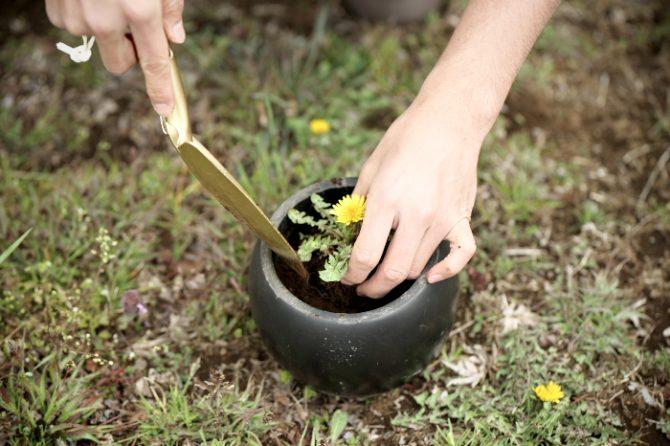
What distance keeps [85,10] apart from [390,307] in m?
1.03

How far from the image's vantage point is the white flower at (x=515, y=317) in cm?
211

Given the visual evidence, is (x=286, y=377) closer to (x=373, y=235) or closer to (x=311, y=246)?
(x=311, y=246)

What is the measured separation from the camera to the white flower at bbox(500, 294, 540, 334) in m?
2.11

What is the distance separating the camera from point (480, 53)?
1787 millimetres

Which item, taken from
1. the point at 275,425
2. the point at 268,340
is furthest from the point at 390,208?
the point at 275,425

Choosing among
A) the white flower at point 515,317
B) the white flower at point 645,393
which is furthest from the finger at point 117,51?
the white flower at point 645,393

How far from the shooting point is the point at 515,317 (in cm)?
213

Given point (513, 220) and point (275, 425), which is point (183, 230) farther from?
point (513, 220)

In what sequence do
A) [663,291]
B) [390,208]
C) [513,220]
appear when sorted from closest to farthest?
[390,208] → [663,291] → [513,220]

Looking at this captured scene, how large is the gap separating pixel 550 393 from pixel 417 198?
0.78 meters

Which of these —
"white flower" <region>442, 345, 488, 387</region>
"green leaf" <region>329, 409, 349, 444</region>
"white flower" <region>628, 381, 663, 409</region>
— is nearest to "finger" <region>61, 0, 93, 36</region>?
"green leaf" <region>329, 409, 349, 444</region>

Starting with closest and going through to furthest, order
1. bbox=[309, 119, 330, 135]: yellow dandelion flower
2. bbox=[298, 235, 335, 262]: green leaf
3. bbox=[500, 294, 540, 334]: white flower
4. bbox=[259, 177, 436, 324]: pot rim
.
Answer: bbox=[259, 177, 436, 324]: pot rim < bbox=[298, 235, 335, 262]: green leaf < bbox=[500, 294, 540, 334]: white flower < bbox=[309, 119, 330, 135]: yellow dandelion flower

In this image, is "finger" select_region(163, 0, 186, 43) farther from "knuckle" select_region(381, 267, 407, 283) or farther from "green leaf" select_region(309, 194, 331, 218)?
"knuckle" select_region(381, 267, 407, 283)

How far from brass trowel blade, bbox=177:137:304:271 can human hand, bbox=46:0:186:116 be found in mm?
169
